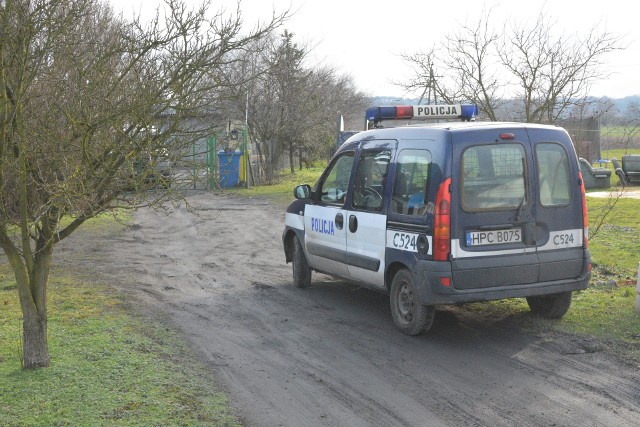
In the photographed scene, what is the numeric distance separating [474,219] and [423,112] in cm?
465

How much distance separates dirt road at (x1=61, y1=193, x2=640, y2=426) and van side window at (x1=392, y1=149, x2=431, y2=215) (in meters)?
1.28

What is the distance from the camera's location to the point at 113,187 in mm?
6285

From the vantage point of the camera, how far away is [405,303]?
8047 millimetres

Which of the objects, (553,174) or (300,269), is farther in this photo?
(300,269)

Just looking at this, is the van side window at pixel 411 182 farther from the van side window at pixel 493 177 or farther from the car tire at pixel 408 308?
the car tire at pixel 408 308

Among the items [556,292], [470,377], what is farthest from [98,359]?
[556,292]

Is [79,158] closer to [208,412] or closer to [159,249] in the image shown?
[208,412]

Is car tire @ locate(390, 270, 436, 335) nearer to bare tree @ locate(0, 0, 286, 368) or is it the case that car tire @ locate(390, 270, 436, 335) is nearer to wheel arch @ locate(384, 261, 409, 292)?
wheel arch @ locate(384, 261, 409, 292)

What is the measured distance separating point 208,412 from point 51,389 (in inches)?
52.5

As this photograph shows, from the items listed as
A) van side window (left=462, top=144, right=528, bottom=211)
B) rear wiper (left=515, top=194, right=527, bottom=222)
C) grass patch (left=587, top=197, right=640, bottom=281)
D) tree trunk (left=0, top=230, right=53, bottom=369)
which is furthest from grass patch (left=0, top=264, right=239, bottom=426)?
grass patch (left=587, top=197, right=640, bottom=281)

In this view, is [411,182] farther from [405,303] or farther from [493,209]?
[405,303]

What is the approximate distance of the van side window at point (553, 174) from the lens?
7.73 meters

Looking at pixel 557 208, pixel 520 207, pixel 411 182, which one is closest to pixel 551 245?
pixel 557 208

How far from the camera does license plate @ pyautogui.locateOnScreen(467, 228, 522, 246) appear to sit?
7.43m
